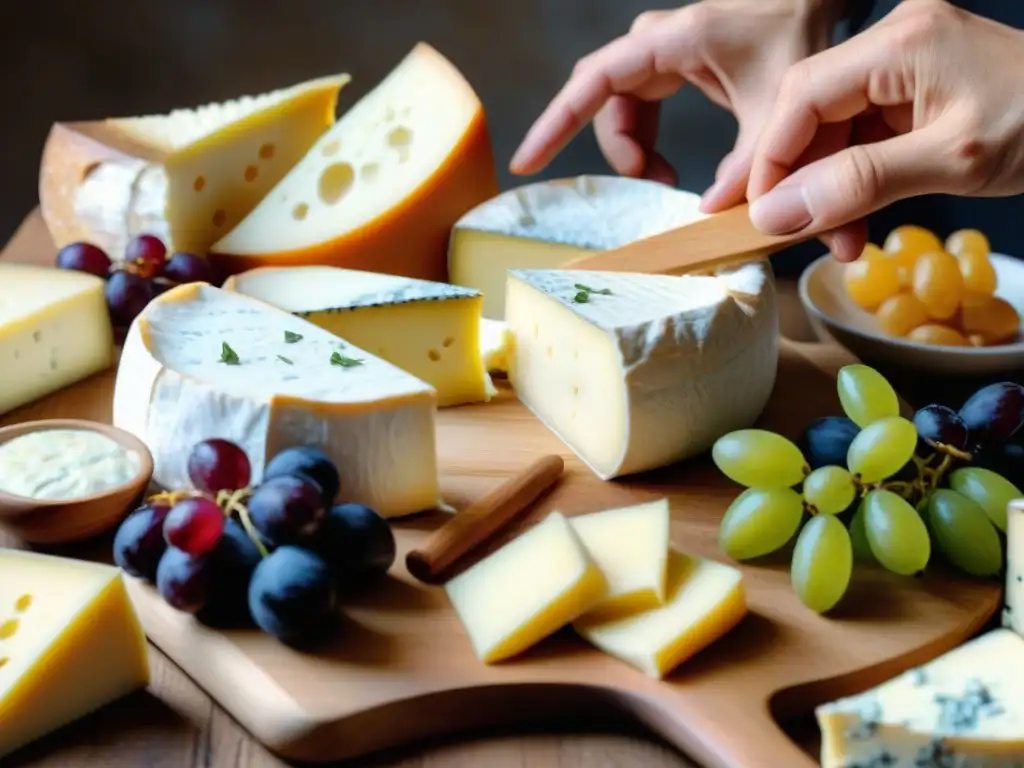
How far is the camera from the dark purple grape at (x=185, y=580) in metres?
1.21

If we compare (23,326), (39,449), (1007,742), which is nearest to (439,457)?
(39,449)

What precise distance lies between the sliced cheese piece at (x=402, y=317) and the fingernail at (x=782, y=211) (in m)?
0.44

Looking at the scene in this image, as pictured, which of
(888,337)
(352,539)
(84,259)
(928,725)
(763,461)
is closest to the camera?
(928,725)

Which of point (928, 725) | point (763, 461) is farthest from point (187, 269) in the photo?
point (928, 725)

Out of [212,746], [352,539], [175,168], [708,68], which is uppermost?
[708,68]

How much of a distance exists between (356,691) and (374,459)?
35cm

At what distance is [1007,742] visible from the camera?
1050mm

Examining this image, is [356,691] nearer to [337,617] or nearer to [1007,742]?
[337,617]

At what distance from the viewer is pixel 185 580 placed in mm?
1205

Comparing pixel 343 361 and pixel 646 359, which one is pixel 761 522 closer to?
pixel 646 359

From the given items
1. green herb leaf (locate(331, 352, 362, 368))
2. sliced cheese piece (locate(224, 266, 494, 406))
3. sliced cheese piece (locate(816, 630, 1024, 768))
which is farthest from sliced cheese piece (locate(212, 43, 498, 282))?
sliced cheese piece (locate(816, 630, 1024, 768))

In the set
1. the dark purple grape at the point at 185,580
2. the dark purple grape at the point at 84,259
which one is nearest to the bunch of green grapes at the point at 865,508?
the dark purple grape at the point at 185,580

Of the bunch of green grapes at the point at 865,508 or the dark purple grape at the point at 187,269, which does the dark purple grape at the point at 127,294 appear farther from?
the bunch of green grapes at the point at 865,508

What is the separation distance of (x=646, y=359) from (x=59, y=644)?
0.77 m
